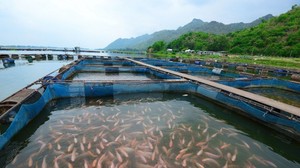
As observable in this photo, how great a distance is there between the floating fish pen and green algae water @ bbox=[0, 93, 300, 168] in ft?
0.12

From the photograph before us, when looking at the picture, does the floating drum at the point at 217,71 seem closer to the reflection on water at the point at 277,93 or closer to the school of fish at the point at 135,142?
the reflection on water at the point at 277,93

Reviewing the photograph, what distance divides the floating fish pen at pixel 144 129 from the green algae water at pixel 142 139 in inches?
1.4

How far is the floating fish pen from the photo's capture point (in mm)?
6004

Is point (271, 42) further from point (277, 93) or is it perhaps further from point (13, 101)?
point (13, 101)

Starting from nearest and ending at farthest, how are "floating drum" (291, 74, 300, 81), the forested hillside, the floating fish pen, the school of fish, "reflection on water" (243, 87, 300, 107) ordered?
the school of fish
the floating fish pen
"reflection on water" (243, 87, 300, 107)
"floating drum" (291, 74, 300, 81)
the forested hillside

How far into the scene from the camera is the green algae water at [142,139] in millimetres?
5875

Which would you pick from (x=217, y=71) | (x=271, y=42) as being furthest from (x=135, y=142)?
(x=271, y=42)

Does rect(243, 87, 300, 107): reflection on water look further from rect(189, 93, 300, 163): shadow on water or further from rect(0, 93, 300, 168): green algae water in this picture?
rect(0, 93, 300, 168): green algae water

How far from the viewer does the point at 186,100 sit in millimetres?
12656

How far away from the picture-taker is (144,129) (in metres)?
8.00

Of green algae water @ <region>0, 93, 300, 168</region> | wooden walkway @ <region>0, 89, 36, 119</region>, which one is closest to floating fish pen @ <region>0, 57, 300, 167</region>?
green algae water @ <region>0, 93, 300, 168</region>

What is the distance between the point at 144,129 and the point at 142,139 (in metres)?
0.91

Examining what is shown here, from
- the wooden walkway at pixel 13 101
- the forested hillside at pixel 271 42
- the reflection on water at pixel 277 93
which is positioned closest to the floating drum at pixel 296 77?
the reflection on water at pixel 277 93

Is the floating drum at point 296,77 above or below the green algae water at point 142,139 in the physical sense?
above
